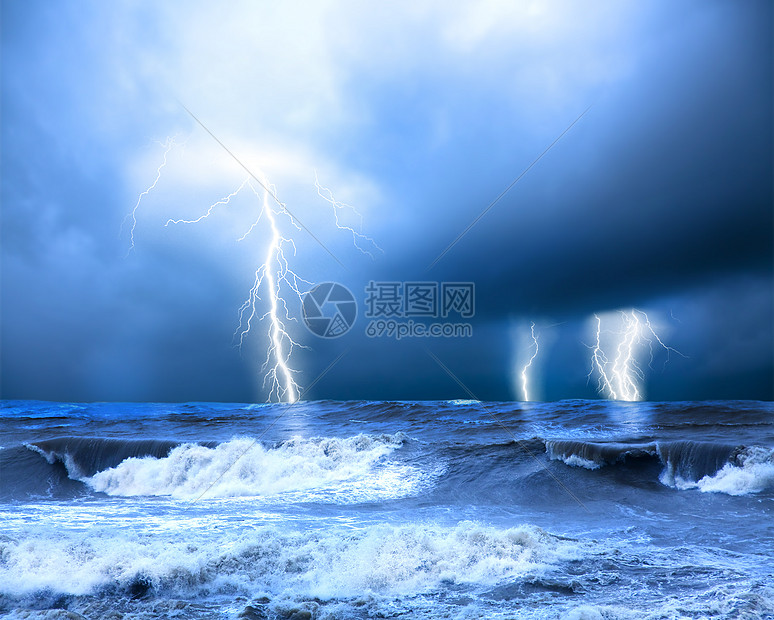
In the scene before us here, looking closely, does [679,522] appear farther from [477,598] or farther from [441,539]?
[477,598]

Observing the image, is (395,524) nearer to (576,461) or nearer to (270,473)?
(270,473)

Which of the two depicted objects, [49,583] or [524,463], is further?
[524,463]

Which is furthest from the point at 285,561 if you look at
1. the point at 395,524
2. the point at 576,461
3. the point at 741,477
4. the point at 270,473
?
the point at 741,477

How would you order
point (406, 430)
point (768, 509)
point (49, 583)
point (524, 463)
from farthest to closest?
1. point (406, 430)
2. point (524, 463)
3. point (768, 509)
4. point (49, 583)

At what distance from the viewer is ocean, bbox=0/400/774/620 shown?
4.55m

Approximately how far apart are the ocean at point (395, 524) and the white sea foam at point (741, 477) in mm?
46

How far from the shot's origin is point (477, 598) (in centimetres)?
456

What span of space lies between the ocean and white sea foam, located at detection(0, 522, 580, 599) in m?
0.03

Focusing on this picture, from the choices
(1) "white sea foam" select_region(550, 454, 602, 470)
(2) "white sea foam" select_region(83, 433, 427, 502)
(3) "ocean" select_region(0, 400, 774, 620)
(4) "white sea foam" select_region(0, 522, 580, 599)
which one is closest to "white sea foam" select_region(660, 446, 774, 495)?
(3) "ocean" select_region(0, 400, 774, 620)

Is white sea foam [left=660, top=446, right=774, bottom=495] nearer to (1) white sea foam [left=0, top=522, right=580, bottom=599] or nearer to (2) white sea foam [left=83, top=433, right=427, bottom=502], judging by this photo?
(1) white sea foam [left=0, top=522, right=580, bottom=599]

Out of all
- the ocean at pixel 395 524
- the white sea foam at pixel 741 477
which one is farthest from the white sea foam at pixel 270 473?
the white sea foam at pixel 741 477

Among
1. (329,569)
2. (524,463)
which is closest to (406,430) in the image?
(524,463)

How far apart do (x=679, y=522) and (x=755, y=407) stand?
19316 millimetres

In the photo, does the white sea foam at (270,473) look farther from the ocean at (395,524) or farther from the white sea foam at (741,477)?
the white sea foam at (741,477)
